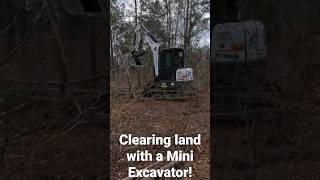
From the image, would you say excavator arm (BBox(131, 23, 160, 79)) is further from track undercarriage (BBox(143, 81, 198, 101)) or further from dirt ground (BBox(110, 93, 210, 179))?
dirt ground (BBox(110, 93, 210, 179))

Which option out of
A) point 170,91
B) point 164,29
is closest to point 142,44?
point 164,29

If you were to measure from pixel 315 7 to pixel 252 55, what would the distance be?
384mm

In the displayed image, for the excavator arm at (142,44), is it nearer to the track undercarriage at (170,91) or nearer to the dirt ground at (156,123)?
the track undercarriage at (170,91)

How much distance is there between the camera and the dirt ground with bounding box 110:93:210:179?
2588mm

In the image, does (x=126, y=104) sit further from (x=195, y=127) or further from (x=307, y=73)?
(x=307, y=73)

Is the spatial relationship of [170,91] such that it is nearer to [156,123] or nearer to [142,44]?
[156,123]

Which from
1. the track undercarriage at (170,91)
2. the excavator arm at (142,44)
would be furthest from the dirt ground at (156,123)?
the excavator arm at (142,44)

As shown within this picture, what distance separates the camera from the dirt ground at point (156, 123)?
2588mm

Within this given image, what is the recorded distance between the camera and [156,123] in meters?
2.61

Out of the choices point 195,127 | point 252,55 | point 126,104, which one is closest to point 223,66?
point 252,55

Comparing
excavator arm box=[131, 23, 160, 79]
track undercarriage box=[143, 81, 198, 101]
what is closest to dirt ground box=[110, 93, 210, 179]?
track undercarriage box=[143, 81, 198, 101]

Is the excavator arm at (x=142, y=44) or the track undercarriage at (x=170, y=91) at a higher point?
the excavator arm at (x=142, y=44)
